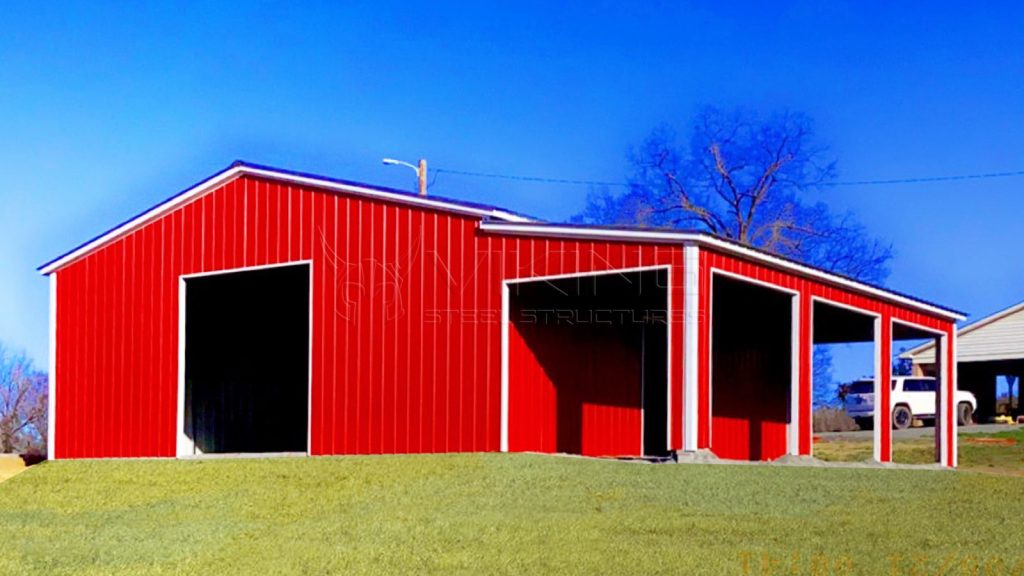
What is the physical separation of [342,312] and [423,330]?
1.56 m

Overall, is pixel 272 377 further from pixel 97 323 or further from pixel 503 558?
pixel 503 558

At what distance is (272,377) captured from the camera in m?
25.4

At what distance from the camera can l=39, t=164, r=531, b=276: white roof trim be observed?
18172 millimetres

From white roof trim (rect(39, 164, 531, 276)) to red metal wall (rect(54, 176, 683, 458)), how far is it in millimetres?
125

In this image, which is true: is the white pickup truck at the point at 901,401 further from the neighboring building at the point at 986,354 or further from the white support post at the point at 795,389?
the white support post at the point at 795,389

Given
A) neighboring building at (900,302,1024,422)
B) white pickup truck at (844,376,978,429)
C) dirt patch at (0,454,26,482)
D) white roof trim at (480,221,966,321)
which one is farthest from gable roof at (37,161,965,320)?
neighboring building at (900,302,1024,422)

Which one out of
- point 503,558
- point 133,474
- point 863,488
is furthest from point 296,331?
point 503,558

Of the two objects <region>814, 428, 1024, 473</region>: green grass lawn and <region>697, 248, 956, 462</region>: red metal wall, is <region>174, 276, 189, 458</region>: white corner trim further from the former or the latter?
<region>814, 428, 1024, 473</region>: green grass lawn

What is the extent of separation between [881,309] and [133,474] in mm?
12116

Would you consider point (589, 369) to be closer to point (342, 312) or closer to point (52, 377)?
point (342, 312)

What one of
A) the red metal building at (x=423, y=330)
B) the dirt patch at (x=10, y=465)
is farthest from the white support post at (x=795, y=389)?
the dirt patch at (x=10, y=465)

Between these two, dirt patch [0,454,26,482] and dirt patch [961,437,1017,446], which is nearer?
dirt patch [0,454,26,482]

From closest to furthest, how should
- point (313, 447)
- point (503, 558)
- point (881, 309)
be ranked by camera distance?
point (503, 558), point (313, 447), point (881, 309)

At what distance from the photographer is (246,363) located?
25188 mm
